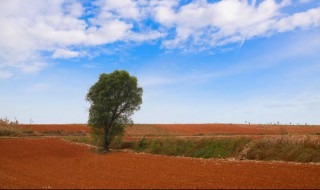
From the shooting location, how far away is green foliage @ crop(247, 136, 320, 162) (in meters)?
30.6

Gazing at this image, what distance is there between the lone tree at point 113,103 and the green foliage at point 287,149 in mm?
16527

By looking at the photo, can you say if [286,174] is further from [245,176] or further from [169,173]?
[169,173]

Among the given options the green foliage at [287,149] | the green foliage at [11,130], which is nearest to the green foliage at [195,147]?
the green foliage at [287,149]

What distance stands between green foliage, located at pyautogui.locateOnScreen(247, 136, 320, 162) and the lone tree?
54.2 ft

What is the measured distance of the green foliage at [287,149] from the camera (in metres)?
30.6

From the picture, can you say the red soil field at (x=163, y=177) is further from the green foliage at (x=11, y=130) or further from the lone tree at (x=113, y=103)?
the green foliage at (x=11, y=130)

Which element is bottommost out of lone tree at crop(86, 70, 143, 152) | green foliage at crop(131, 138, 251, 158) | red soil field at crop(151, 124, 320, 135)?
green foliage at crop(131, 138, 251, 158)

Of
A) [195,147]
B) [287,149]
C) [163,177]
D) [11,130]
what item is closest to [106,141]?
[195,147]

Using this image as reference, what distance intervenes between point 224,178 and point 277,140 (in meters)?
15.2

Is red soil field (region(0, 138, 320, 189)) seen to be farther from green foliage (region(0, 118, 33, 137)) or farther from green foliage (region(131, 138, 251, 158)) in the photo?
green foliage (region(0, 118, 33, 137))

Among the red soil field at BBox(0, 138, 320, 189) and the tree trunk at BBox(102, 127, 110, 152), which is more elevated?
the tree trunk at BBox(102, 127, 110, 152)

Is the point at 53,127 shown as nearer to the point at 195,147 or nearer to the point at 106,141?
the point at 106,141

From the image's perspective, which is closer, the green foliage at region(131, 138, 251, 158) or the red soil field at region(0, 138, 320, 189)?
the red soil field at region(0, 138, 320, 189)

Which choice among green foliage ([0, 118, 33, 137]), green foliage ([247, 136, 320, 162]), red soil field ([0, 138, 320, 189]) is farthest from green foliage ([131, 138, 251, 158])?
green foliage ([0, 118, 33, 137])
